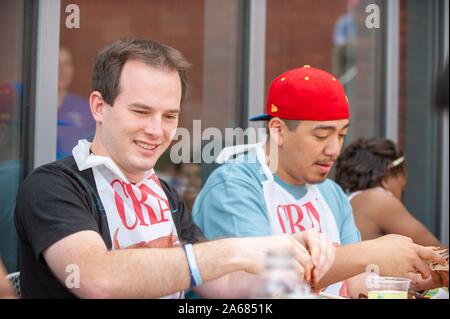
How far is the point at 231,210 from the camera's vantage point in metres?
2.06

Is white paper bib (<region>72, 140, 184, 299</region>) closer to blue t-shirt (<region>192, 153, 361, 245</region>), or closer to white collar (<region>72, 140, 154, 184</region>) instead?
white collar (<region>72, 140, 154, 184</region>)

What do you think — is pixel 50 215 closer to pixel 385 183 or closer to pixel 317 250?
pixel 317 250

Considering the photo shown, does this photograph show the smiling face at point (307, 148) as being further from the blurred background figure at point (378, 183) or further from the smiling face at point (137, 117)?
the blurred background figure at point (378, 183)

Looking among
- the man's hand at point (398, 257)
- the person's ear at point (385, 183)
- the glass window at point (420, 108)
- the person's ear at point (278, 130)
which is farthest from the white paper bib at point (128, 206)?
the glass window at point (420, 108)

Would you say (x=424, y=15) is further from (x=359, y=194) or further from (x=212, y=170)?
(x=212, y=170)

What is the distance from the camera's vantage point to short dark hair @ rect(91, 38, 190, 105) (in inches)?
71.5

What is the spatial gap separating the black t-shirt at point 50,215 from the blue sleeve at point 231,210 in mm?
389

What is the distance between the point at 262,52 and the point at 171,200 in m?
0.95

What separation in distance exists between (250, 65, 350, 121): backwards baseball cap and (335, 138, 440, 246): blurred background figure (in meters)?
0.81

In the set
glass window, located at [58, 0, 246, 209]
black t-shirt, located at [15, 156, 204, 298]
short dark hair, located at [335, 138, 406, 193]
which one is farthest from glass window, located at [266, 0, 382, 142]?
black t-shirt, located at [15, 156, 204, 298]

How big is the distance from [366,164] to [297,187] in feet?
3.70

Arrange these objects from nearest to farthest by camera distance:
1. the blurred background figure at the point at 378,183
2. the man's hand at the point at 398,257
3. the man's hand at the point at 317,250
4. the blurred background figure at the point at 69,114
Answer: the man's hand at the point at 317,250, the blurred background figure at the point at 69,114, the man's hand at the point at 398,257, the blurred background figure at the point at 378,183

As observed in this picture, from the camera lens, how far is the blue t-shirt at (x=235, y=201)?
6.75ft

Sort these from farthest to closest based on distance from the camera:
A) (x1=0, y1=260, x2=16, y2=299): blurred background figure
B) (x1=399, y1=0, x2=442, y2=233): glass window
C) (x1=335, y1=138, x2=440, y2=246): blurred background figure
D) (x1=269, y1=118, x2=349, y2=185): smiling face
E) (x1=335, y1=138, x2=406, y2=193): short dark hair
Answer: (x1=399, y1=0, x2=442, y2=233): glass window
(x1=335, y1=138, x2=406, y2=193): short dark hair
(x1=335, y1=138, x2=440, y2=246): blurred background figure
(x1=269, y1=118, x2=349, y2=185): smiling face
(x1=0, y1=260, x2=16, y2=299): blurred background figure
